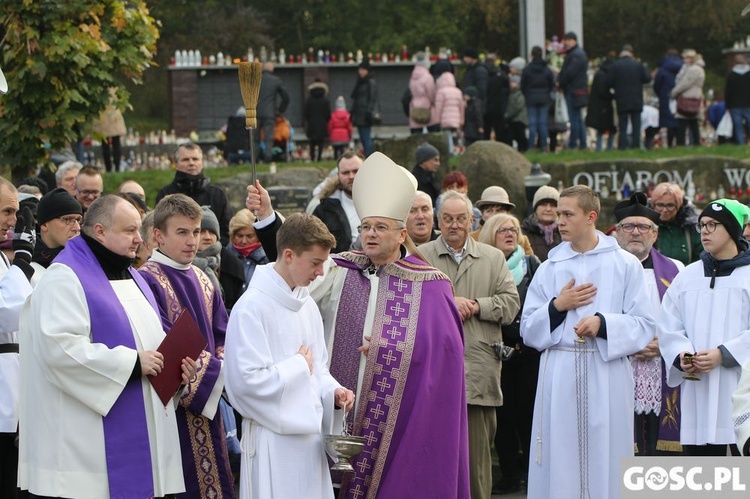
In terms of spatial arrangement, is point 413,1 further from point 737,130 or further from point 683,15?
point 737,130

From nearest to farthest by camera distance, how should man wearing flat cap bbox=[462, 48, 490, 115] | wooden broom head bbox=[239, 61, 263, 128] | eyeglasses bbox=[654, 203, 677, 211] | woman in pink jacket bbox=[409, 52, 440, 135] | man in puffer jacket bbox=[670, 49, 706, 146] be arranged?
1. wooden broom head bbox=[239, 61, 263, 128]
2. eyeglasses bbox=[654, 203, 677, 211]
3. woman in pink jacket bbox=[409, 52, 440, 135]
4. man wearing flat cap bbox=[462, 48, 490, 115]
5. man in puffer jacket bbox=[670, 49, 706, 146]

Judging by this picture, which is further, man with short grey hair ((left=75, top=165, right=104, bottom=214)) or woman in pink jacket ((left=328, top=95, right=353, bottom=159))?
woman in pink jacket ((left=328, top=95, right=353, bottom=159))

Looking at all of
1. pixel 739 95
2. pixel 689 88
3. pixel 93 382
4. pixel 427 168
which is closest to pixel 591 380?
pixel 93 382

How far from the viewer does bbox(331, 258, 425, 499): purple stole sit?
6797mm

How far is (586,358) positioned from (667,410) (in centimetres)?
141

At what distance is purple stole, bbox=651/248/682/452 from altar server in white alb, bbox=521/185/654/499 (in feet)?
3.46

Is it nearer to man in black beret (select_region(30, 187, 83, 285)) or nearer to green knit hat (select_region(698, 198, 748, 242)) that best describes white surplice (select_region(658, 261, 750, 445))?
green knit hat (select_region(698, 198, 748, 242))

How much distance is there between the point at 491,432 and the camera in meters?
8.62

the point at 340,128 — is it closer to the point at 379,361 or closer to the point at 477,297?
the point at 477,297

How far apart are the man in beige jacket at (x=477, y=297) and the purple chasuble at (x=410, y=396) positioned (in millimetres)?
1532

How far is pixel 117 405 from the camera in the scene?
6230 mm

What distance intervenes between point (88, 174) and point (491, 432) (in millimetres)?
3499

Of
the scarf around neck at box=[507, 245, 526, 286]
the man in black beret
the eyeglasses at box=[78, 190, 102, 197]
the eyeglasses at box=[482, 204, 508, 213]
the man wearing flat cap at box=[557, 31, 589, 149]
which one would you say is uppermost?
the man wearing flat cap at box=[557, 31, 589, 149]

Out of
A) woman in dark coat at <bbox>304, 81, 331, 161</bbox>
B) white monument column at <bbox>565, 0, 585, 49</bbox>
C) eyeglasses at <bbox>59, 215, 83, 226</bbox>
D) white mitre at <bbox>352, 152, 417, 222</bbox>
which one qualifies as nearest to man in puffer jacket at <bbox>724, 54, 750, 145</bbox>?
woman in dark coat at <bbox>304, 81, 331, 161</bbox>
